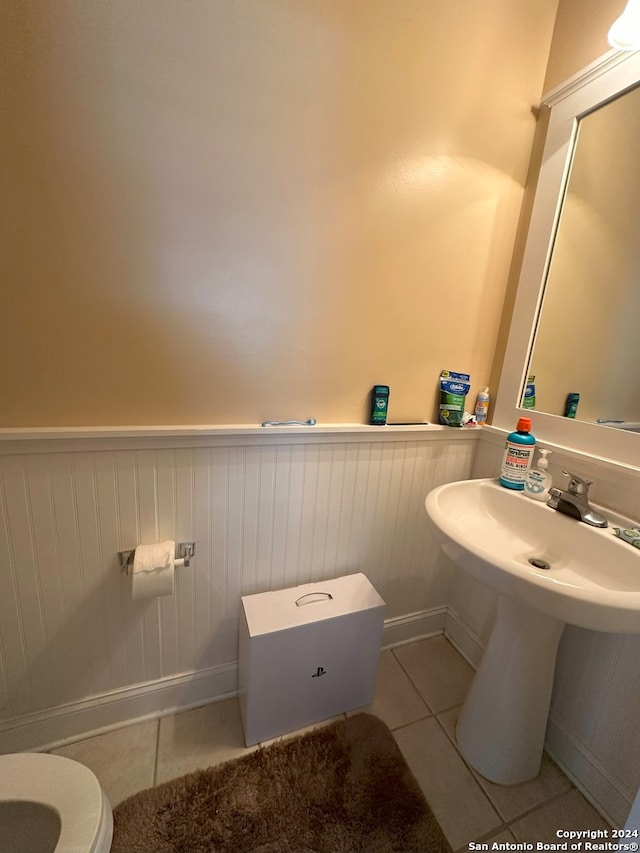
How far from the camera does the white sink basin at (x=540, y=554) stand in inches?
25.8

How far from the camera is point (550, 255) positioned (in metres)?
1.18

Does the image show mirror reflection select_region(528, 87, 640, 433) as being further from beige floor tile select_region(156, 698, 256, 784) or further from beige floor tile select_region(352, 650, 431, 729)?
beige floor tile select_region(156, 698, 256, 784)

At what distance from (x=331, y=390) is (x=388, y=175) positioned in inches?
26.6

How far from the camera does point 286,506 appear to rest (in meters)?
1.17

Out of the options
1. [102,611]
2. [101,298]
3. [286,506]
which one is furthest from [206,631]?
[101,298]

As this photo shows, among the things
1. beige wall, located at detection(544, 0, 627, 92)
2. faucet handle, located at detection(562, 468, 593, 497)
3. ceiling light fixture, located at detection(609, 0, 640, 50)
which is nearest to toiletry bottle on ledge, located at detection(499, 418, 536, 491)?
faucet handle, located at detection(562, 468, 593, 497)

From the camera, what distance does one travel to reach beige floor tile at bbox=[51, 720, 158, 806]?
100cm

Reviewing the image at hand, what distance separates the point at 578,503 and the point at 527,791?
2.94 ft

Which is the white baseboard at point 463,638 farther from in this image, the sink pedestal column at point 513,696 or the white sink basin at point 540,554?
the white sink basin at point 540,554

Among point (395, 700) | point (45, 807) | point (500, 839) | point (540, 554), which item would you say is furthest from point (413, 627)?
point (45, 807)

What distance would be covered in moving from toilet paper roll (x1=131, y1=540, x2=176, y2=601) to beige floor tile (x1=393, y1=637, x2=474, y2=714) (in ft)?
3.50

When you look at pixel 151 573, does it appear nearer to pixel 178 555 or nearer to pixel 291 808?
pixel 178 555

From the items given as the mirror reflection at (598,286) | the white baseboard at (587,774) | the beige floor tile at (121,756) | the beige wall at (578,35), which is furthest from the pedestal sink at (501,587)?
the beige wall at (578,35)

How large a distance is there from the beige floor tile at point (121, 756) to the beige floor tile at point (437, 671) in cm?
95
